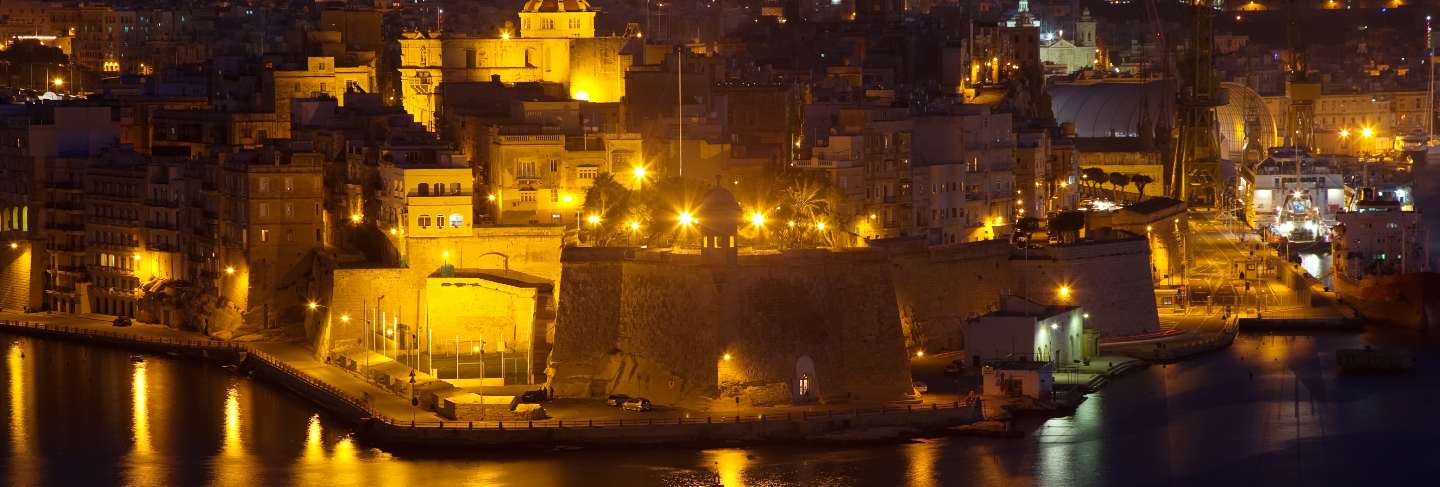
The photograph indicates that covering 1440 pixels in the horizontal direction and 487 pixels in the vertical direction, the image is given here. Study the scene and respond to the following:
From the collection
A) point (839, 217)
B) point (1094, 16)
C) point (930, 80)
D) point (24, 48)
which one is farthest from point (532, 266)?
point (1094, 16)

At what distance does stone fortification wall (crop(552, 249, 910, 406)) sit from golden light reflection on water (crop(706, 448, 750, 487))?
2162 mm

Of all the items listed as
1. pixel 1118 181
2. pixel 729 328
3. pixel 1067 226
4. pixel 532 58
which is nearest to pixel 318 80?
pixel 532 58

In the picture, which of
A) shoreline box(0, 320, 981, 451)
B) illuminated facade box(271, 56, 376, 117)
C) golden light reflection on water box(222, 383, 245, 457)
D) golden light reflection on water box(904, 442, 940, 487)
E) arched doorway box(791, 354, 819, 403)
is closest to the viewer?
golden light reflection on water box(904, 442, 940, 487)

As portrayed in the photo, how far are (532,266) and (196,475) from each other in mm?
11338

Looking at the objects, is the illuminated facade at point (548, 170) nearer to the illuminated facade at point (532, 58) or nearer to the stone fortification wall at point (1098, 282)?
the stone fortification wall at point (1098, 282)

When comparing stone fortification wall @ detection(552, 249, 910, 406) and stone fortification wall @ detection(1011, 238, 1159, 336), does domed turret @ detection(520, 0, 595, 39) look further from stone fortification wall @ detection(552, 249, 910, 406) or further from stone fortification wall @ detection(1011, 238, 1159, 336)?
stone fortification wall @ detection(552, 249, 910, 406)

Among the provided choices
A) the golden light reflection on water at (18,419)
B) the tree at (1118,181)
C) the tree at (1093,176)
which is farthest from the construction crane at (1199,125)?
the golden light reflection on water at (18,419)

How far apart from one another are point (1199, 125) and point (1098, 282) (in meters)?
23.8

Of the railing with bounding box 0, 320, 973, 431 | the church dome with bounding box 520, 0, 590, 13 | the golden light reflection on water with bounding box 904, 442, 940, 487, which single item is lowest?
the golden light reflection on water with bounding box 904, 442, 940, 487

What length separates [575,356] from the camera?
2128 inches

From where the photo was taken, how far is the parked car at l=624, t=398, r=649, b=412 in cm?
5206

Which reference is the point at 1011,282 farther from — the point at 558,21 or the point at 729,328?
the point at 558,21

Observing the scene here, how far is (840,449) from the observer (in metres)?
50.7

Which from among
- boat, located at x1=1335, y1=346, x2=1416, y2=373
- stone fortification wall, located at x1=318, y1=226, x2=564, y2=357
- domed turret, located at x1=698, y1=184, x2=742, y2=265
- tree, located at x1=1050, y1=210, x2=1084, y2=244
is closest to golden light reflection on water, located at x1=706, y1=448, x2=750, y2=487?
domed turret, located at x1=698, y1=184, x2=742, y2=265
